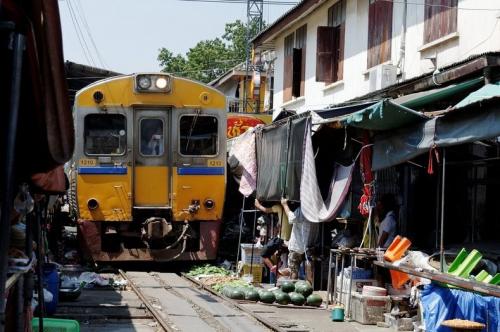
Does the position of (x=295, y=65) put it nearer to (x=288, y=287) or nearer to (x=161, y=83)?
(x=161, y=83)

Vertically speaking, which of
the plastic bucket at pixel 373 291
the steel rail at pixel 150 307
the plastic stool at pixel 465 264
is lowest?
the steel rail at pixel 150 307

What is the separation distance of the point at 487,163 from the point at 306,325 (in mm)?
2842

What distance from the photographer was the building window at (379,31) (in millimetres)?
12672

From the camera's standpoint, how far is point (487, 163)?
30.4 feet

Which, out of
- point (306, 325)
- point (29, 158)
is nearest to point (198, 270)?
point (306, 325)

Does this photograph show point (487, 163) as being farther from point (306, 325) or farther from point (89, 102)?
point (89, 102)

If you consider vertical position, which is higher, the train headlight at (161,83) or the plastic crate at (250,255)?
the train headlight at (161,83)

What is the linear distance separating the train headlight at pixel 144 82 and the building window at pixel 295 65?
4.72 metres

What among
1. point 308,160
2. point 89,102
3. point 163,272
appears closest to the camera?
point 308,160

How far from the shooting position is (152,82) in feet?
44.2

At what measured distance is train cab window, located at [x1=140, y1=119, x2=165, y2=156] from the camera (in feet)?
44.4

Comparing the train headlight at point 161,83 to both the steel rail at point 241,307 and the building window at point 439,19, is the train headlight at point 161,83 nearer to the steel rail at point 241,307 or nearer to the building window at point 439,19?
the steel rail at point 241,307

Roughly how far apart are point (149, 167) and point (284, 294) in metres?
3.91

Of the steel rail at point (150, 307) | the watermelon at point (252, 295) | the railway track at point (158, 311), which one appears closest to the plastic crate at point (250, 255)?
the railway track at point (158, 311)
